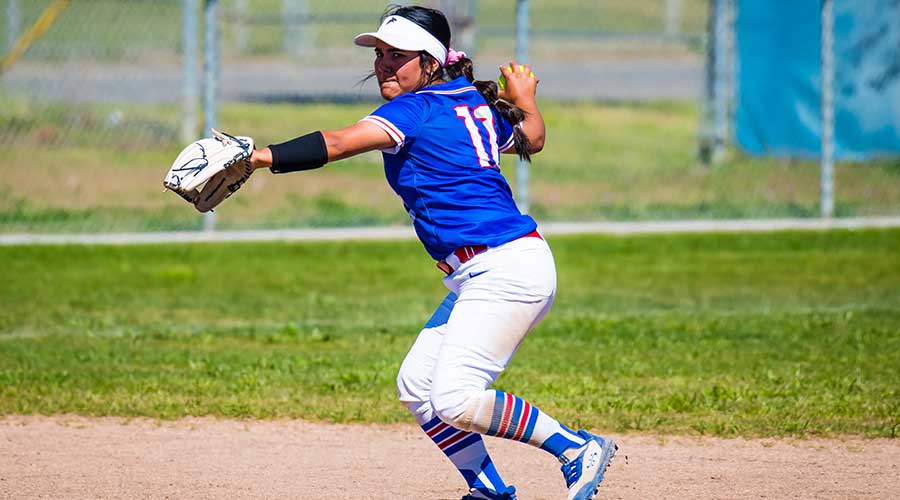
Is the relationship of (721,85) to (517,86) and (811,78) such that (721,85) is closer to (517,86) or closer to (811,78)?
(811,78)

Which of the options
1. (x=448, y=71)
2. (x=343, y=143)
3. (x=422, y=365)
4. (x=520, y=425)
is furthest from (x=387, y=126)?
(x=520, y=425)

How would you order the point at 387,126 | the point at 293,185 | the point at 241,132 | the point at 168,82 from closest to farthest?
the point at 387,126 → the point at 241,132 → the point at 293,185 → the point at 168,82

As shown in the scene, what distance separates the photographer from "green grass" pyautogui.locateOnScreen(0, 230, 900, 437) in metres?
6.96

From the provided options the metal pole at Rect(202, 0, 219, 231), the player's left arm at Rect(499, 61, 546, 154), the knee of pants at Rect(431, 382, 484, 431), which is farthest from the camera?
the metal pole at Rect(202, 0, 219, 231)

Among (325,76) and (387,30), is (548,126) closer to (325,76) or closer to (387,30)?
(325,76)

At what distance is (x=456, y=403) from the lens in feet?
14.5

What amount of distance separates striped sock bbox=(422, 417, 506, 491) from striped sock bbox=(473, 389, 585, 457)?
278 mm

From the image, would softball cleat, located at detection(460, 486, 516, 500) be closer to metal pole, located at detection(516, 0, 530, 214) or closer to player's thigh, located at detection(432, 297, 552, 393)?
player's thigh, located at detection(432, 297, 552, 393)

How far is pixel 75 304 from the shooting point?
9.79 m

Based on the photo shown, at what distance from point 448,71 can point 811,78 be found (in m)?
10.6

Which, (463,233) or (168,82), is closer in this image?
(463,233)

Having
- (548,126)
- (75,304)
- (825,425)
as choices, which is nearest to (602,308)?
(825,425)

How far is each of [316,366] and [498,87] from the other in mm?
3393

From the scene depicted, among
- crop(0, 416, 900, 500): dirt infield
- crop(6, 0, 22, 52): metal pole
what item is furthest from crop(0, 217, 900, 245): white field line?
crop(0, 416, 900, 500): dirt infield
